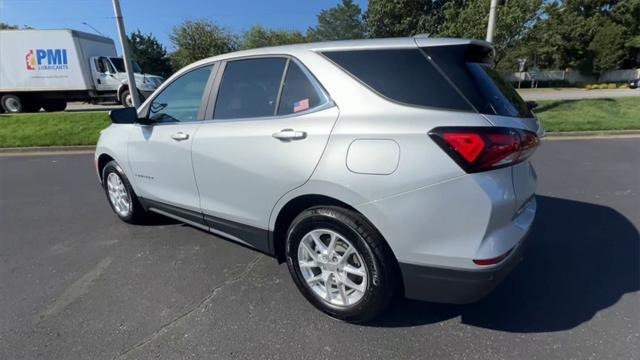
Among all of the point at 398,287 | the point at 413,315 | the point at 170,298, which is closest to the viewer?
the point at 398,287

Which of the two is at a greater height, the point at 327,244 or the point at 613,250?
the point at 327,244

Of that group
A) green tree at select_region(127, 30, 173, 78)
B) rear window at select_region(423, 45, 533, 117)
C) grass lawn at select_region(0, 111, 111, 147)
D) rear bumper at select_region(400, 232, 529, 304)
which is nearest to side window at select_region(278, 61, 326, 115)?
rear window at select_region(423, 45, 533, 117)

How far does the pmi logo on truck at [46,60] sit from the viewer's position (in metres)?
16.0

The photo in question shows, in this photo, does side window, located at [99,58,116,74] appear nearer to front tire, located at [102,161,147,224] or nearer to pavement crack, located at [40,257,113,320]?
front tire, located at [102,161,147,224]

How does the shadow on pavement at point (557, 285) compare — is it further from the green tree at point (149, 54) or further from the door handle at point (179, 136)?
the green tree at point (149, 54)

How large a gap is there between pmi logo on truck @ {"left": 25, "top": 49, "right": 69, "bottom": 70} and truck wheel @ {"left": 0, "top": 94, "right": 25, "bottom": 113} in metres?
1.76

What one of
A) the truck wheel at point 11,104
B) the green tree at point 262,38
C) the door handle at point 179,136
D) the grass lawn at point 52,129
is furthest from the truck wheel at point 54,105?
the green tree at point 262,38

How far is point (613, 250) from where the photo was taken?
3.03 m

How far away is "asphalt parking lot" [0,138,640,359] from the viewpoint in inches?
80.6

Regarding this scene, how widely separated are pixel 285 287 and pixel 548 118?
1084 centimetres

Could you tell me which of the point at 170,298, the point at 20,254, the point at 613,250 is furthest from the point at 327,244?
the point at 20,254

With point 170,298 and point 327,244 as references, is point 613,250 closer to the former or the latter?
point 327,244

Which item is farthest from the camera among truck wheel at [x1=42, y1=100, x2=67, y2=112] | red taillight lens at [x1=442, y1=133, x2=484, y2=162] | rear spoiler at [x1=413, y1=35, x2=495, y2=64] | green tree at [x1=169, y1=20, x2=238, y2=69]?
green tree at [x1=169, y1=20, x2=238, y2=69]

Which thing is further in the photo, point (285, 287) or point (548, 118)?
point (548, 118)
